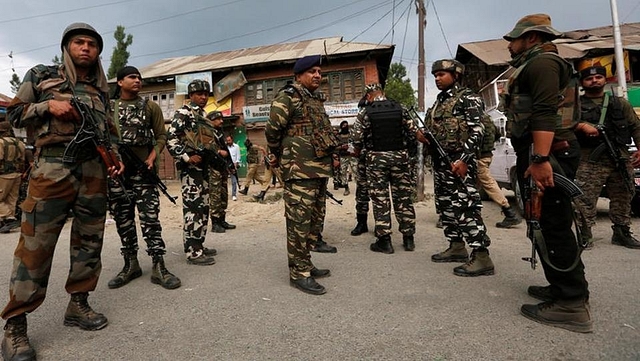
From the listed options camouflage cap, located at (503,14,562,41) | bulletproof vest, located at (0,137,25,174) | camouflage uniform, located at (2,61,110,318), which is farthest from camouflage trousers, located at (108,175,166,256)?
bulletproof vest, located at (0,137,25,174)

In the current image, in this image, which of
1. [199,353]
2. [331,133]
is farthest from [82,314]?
[331,133]

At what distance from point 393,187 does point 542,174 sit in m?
2.05

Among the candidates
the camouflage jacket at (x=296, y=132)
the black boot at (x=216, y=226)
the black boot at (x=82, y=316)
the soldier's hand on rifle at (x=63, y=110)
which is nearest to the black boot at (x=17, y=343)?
the black boot at (x=82, y=316)

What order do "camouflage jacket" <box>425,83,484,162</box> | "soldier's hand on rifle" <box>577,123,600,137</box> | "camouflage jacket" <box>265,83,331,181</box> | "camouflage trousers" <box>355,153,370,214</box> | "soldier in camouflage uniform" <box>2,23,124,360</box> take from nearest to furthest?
"soldier in camouflage uniform" <box>2,23,124,360</box>, "camouflage jacket" <box>265,83,331,181</box>, "camouflage jacket" <box>425,83,484,162</box>, "soldier's hand on rifle" <box>577,123,600,137</box>, "camouflage trousers" <box>355,153,370,214</box>

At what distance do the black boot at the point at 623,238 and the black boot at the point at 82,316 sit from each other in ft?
16.3

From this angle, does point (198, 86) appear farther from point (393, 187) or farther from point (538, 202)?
point (538, 202)

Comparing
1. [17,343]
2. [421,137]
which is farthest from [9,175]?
[421,137]

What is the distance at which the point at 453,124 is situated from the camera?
3.43 m

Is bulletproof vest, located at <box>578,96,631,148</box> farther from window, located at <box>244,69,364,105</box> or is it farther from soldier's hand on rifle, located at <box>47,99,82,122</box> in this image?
window, located at <box>244,69,364,105</box>

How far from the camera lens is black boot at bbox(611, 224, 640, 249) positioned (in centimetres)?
389

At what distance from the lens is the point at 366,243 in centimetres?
456

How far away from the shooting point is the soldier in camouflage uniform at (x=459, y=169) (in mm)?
3205

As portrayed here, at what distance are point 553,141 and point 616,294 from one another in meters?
1.25

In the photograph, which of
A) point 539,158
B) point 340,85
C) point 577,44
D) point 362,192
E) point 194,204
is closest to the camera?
point 539,158
